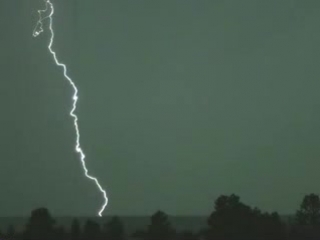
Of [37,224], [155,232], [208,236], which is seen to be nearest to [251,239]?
[208,236]

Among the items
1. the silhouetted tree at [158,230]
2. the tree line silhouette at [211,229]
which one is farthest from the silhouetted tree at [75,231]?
the silhouetted tree at [158,230]

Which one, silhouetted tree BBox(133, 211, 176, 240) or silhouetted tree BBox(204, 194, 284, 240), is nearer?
silhouetted tree BBox(204, 194, 284, 240)

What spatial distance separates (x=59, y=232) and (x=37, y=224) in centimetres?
92

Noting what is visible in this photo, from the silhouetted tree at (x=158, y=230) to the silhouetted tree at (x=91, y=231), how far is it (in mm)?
1579

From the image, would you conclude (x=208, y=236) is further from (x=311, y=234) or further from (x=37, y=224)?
(x=37, y=224)

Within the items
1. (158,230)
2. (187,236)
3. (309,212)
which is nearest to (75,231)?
(158,230)

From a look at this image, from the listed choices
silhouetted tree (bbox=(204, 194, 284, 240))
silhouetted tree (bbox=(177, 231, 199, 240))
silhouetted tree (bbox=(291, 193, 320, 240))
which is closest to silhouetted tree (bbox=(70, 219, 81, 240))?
silhouetted tree (bbox=(177, 231, 199, 240))

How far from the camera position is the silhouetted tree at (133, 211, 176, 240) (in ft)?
93.1

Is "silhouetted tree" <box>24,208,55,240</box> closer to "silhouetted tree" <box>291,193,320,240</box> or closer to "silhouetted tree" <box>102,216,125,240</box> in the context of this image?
"silhouetted tree" <box>102,216,125,240</box>

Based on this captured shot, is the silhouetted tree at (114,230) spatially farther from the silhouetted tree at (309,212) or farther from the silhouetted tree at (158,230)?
the silhouetted tree at (309,212)

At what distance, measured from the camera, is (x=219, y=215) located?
28.1 m

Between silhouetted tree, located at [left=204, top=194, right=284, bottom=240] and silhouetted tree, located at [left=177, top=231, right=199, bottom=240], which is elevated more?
silhouetted tree, located at [left=204, top=194, right=284, bottom=240]

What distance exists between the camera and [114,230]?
30.0 metres

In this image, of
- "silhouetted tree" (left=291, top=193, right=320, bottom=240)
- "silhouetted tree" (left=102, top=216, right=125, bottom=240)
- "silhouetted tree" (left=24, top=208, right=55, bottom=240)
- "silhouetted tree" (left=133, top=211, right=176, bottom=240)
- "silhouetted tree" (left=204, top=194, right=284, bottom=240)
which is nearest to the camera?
"silhouetted tree" (left=204, top=194, right=284, bottom=240)
